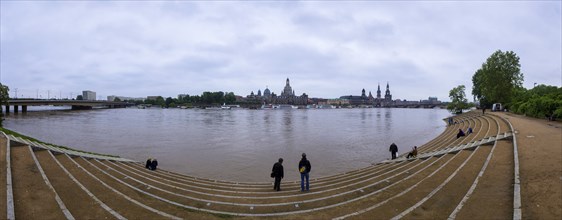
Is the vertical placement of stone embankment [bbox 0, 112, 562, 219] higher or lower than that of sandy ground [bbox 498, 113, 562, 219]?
lower

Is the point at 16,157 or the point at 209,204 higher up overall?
the point at 16,157

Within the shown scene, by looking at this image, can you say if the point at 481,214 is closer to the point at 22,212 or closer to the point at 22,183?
the point at 22,212

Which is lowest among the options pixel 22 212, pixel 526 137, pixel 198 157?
pixel 198 157

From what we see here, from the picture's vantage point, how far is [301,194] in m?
12.2

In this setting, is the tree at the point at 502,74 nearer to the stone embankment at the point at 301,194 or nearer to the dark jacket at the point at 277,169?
the stone embankment at the point at 301,194

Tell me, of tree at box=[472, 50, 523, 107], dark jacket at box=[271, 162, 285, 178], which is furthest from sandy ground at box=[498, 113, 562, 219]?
tree at box=[472, 50, 523, 107]

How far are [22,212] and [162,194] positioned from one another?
4.51 meters

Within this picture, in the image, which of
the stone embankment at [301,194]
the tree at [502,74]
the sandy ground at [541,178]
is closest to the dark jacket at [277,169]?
the stone embankment at [301,194]

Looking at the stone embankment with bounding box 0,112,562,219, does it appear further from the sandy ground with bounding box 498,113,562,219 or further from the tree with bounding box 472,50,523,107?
the tree with bounding box 472,50,523,107

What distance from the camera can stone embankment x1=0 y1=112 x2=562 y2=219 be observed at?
321 inches

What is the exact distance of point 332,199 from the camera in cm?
1098

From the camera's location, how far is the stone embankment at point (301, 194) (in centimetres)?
816

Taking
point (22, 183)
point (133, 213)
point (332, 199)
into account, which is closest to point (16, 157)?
point (22, 183)

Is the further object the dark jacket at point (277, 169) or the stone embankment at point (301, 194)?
the dark jacket at point (277, 169)
